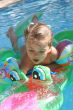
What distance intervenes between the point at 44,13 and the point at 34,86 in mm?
2697

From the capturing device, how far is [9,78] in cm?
255

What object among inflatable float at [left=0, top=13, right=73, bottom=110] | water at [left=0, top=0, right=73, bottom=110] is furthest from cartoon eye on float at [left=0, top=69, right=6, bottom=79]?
water at [left=0, top=0, right=73, bottom=110]

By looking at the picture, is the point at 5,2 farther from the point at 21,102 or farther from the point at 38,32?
the point at 21,102

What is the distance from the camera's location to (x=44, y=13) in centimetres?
499

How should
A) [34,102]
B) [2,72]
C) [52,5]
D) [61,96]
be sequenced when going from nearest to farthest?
[34,102], [61,96], [2,72], [52,5]

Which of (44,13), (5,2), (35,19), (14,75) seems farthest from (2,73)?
(5,2)

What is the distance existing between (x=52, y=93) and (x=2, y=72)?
1.54 feet

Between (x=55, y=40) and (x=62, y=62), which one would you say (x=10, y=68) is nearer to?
(x=62, y=62)

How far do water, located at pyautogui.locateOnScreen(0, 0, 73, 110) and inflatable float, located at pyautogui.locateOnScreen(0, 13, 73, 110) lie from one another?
4.39 feet

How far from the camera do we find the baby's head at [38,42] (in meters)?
2.36

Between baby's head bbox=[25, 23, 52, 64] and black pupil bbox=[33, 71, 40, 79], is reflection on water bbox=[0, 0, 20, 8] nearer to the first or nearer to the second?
baby's head bbox=[25, 23, 52, 64]

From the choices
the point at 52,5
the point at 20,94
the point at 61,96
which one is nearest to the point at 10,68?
the point at 20,94

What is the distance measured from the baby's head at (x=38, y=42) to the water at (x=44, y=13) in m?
1.50

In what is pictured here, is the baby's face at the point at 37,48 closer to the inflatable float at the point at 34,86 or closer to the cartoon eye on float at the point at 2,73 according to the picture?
the inflatable float at the point at 34,86
